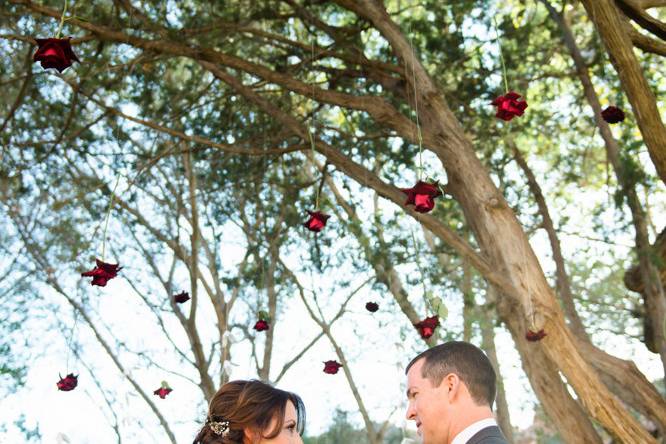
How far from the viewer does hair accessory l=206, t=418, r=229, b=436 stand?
8.95 ft

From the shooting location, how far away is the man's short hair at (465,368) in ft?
9.99

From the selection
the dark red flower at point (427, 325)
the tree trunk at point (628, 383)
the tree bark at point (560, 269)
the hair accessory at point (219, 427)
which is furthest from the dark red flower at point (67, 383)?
the tree bark at point (560, 269)

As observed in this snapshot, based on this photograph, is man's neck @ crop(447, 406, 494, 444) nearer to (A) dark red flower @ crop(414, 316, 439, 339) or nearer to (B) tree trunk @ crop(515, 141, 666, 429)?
(A) dark red flower @ crop(414, 316, 439, 339)

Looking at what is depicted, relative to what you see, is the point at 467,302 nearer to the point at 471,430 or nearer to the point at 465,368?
the point at 465,368

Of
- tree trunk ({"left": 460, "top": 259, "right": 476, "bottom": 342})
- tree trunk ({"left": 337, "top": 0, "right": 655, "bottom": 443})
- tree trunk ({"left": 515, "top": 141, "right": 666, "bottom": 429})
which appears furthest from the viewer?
tree trunk ({"left": 460, "top": 259, "right": 476, "bottom": 342})

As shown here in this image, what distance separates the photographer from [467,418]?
2.99 m

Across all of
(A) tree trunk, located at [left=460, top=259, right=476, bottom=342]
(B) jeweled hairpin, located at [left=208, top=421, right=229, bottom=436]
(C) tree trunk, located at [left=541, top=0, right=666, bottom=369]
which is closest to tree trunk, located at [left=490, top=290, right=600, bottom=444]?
(C) tree trunk, located at [left=541, top=0, right=666, bottom=369]

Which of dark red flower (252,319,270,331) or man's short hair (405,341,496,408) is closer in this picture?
man's short hair (405,341,496,408)

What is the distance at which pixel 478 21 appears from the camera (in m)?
7.87

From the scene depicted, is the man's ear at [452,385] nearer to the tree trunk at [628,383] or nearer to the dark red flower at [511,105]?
the dark red flower at [511,105]

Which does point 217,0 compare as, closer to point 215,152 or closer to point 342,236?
point 215,152

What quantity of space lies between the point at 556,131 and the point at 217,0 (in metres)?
4.02

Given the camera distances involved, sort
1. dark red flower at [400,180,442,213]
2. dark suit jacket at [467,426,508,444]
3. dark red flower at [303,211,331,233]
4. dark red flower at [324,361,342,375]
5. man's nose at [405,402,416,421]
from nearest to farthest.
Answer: dark suit jacket at [467,426,508,444]
man's nose at [405,402,416,421]
dark red flower at [400,180,442,213]
dark red flower at [303,211,331,233]
dark red flower at [324,361,342,375]

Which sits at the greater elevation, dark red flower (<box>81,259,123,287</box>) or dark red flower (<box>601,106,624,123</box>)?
dark red flower (<box>601,106,624,123</box>)
